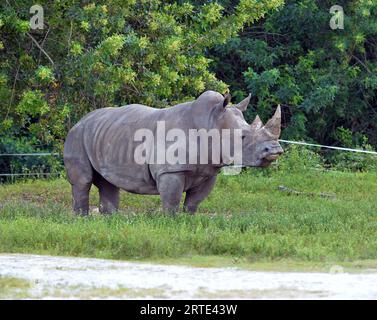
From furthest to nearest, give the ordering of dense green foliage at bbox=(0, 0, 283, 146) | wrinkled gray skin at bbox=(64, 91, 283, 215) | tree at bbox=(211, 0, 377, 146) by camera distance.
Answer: tree at bbox=(211, 0, 377, 146)
dense green foliage at bbox=(0, 0, 283, 146)
wrinkled gray skin at bbox=(64, 91, 283, 215)

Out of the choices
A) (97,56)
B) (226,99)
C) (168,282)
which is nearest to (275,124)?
(226,99)

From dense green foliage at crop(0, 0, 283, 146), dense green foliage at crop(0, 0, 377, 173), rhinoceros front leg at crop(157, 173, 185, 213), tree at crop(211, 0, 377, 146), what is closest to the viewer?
rhinoceros front leg at crop(157, 173, 185, 213)

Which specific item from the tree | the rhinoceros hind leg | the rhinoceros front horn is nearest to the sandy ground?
the rhinoceros front horn

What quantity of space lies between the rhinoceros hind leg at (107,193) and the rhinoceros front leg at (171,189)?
6.25ft

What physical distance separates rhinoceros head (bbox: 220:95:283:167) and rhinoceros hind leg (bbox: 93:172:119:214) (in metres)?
2.67

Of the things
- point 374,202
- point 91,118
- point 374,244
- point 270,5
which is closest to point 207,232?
point 374,244

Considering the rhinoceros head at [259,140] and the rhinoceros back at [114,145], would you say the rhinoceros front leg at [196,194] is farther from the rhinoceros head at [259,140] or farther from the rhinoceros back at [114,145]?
the rhinoceros head at [259,140]

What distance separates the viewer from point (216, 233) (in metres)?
13.5

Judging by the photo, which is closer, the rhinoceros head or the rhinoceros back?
the rhinoceros head

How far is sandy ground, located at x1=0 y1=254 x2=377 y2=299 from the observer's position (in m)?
10.2

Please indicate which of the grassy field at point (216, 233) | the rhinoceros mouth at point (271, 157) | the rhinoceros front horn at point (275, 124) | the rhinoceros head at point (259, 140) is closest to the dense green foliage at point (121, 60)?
the grassy field at point (216, 233)

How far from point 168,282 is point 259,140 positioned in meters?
5.07

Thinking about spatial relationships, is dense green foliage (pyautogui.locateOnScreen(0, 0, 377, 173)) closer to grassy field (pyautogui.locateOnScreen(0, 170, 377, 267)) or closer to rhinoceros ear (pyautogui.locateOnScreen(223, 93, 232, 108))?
grassy field (pyautogui.locateOnScreen(0, 170, 377, 267))

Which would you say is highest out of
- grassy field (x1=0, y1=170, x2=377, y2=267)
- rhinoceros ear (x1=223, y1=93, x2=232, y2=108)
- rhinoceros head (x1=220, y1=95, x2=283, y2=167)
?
rhinoceros ear (x1=223, y1=93, x2=232, y2=108)
